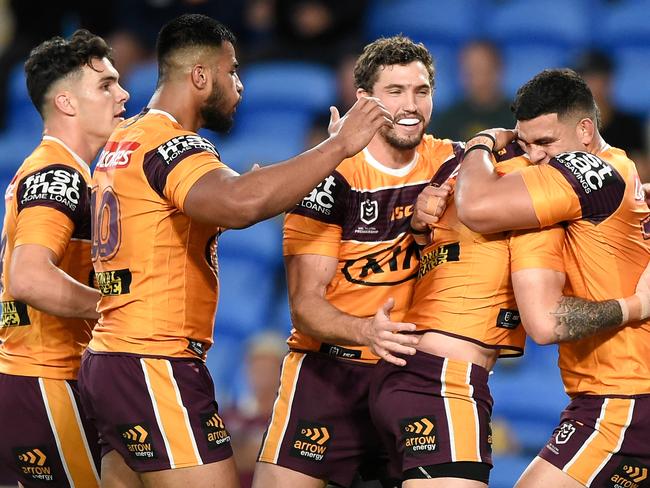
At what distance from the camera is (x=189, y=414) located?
4520 millimetres

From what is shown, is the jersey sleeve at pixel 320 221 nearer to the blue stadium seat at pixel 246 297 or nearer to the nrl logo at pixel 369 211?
the nrl logo at pixel 369 211

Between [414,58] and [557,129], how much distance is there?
92cm

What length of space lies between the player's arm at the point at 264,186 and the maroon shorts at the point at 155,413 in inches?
28.7

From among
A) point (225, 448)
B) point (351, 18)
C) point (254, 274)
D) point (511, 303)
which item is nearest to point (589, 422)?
point (511, 303)

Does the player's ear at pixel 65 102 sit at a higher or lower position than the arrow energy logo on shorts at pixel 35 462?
higher

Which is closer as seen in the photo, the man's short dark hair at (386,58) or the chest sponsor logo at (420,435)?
the chest sponsor logo at (420,435)

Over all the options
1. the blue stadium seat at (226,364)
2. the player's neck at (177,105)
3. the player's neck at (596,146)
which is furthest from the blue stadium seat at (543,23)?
the player's neck at (177,105)

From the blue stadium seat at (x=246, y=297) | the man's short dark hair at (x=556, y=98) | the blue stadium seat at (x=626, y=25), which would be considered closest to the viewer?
the man's short dark hair at (x=556, y=98)

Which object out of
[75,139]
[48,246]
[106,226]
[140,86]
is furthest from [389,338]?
[140,86]

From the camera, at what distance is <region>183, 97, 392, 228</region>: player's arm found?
421 centimetres

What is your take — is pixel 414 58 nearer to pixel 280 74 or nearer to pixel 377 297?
pixel 377 297

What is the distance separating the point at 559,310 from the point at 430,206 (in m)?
0.81

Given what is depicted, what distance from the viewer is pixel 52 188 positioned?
519cm

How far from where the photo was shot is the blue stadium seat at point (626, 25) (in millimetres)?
9555
